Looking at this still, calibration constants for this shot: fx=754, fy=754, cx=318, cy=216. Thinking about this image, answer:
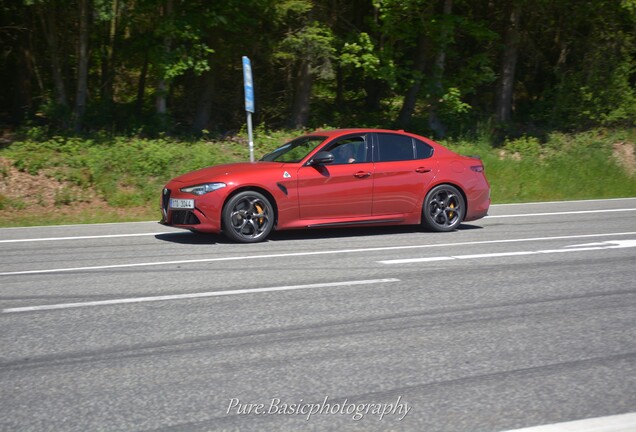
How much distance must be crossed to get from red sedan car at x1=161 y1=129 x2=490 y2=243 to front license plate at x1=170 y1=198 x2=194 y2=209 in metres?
0.01

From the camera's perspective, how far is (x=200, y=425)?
12.9ft

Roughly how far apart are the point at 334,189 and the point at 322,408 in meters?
6.56

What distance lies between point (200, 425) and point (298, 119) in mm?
19690

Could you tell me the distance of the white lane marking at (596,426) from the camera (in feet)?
12.5

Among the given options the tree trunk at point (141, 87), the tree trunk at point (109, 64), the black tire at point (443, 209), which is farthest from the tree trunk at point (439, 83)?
the black tire at point (443, 209)

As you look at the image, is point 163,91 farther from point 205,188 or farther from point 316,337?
point 316,337

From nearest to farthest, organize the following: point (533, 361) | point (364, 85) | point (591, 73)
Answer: point (533, 361) < point (591, 73) < point (364, 85)

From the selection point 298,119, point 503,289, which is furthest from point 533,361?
point 298,119

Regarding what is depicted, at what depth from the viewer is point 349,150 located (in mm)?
10945

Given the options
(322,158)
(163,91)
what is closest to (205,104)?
(163,91)

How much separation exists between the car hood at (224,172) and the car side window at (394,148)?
1.58 metres

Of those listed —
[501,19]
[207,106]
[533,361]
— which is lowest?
[533,361]

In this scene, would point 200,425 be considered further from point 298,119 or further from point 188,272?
point 298,119

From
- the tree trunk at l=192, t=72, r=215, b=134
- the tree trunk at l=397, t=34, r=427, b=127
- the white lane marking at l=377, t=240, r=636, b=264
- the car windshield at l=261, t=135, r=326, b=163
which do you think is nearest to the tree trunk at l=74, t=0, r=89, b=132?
the tree trunk at l=192, t=72, r=215, b=134
